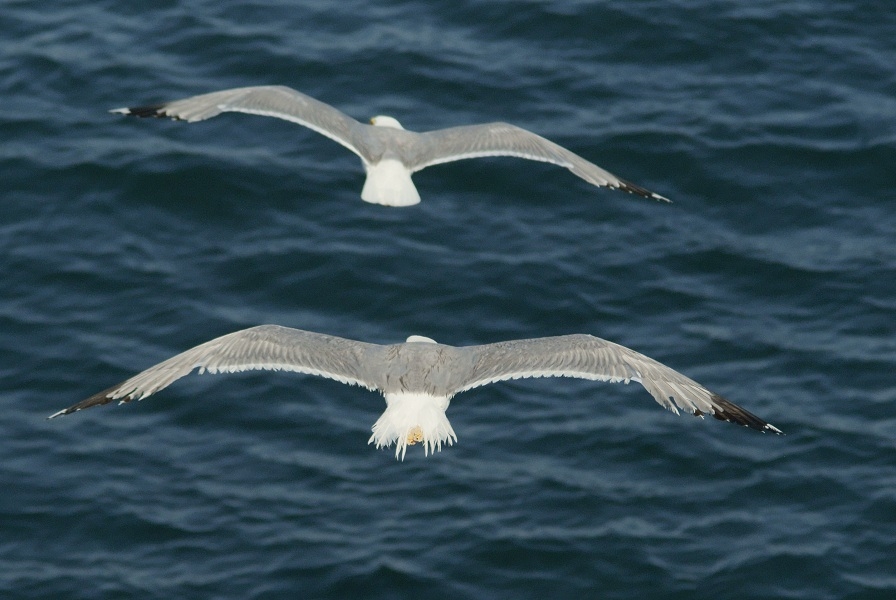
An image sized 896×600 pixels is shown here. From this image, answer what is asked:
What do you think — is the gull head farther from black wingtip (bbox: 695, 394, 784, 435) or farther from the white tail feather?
the white tail feather

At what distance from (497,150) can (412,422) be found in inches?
177

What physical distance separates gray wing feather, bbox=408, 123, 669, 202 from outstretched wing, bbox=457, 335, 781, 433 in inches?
123

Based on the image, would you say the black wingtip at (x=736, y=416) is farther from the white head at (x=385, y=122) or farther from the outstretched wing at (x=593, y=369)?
the white head at (x=385, y=122)

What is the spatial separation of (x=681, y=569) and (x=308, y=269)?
5.65m

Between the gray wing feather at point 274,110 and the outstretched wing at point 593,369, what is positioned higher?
the gray wing feather at point 274,110

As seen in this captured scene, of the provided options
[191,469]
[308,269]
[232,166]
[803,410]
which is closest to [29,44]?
[232,166]

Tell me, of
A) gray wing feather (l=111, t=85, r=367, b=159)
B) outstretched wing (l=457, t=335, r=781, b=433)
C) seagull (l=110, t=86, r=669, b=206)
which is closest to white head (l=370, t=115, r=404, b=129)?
seagull (l=110, t=86, r=669, b=206)

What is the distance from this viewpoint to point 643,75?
74.9ft

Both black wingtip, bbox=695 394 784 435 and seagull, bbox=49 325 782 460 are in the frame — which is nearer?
seagull, bbox=49 325 782 460

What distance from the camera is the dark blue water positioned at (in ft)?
57.0

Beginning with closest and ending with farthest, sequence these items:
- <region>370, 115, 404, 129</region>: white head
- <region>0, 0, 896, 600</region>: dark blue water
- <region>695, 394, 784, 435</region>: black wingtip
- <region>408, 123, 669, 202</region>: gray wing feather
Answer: <region>695, 394, 784, 435</region>: black wingtip, <region>0, 0, 896, 600</region>: dark blue water, <region>408, 123, 669, 202</region>: gray wing feather, <region>370, 115, 404, 129</region>: white head

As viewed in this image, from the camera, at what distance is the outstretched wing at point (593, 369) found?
1502 cm

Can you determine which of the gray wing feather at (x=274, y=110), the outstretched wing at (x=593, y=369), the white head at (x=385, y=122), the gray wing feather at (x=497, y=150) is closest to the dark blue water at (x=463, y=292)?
the white head at (x=385, y=122)

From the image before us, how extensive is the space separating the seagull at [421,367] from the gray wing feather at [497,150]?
316cm
